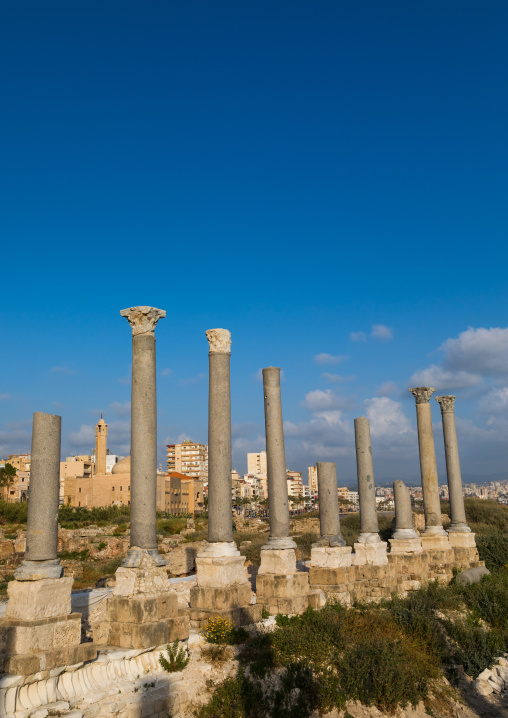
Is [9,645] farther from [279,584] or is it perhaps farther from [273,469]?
[273,469]

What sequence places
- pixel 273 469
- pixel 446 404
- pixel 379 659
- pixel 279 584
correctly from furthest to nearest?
1. pixel 446 404
2. pixel 273 469
3. pixel 279 584
4. pixel 379 659

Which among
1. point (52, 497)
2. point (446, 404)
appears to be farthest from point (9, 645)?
point (446, 404)

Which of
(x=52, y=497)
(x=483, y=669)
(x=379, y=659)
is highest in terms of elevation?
(x=52, y=497)

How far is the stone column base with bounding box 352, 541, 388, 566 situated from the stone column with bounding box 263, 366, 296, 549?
344 centimetres

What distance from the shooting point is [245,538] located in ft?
82.0

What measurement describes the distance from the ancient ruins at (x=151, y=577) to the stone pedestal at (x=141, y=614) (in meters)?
0.02

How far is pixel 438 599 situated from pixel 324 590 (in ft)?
9.30

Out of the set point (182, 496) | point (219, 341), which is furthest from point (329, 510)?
point (182, 496)

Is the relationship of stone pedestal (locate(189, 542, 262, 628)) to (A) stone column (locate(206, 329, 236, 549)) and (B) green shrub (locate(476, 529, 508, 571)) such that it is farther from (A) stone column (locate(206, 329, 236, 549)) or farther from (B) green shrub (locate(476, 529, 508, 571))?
(B) green shrub (locate(476, 529, 508, 571))

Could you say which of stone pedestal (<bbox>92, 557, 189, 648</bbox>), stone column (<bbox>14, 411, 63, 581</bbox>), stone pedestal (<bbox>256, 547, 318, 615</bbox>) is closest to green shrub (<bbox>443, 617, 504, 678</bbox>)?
stone pedestal (<bbox>256, 547, 318, 615</bbox>)

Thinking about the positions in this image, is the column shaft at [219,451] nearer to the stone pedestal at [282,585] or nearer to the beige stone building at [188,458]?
the stone pedestal at [282,585]

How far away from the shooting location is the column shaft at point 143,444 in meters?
9.77

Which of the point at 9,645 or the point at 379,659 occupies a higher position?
the point at 9,645

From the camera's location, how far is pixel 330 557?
13.8 metres
